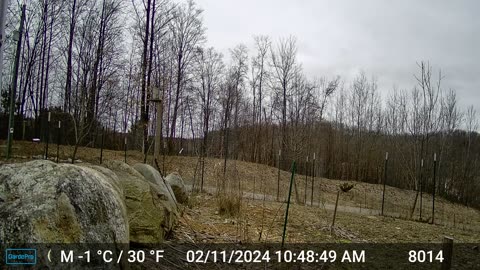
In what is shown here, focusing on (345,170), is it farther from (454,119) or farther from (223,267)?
(223,267)

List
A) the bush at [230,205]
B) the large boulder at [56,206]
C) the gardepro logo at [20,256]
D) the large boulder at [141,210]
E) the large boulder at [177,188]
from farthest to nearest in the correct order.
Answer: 1. the large boulder at [177,188]
2. the bush at [230,205]
3. the large boulder at [141,210]
4. the large boulder at [56,206]
5. the gardepro logo at [20,256]

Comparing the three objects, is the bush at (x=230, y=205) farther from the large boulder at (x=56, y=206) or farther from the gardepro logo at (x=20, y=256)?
the gardepro logo at (x=20, y=256)

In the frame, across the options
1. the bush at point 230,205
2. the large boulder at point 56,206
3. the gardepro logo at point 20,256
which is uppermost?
the large boulder at point 56,206

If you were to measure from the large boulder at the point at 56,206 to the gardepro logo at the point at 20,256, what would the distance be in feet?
0.19

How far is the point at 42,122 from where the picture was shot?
20219 millimetres

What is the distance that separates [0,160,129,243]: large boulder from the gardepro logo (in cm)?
6

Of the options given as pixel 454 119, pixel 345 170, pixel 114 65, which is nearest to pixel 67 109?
pixel 114 65

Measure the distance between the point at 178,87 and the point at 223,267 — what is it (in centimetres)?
2220

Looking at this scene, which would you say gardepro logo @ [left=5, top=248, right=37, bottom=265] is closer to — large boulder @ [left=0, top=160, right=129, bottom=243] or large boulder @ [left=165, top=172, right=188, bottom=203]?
large boulder @ [left=0, top=160, right=129, bottom=243]

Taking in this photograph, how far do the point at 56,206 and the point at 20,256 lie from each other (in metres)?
0.37

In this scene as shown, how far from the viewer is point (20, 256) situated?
2.21m

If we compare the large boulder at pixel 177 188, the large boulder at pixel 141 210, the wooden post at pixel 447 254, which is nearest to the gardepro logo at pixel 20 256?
the large boulder at pixel 141 210

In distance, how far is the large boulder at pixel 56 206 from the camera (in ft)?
7.54

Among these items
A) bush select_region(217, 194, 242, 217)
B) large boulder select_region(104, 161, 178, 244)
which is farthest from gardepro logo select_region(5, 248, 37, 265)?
bush select_region(217, 194, 242, 217)
